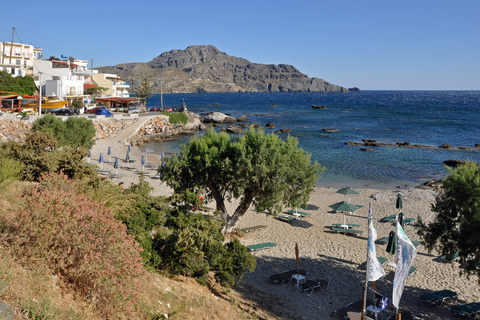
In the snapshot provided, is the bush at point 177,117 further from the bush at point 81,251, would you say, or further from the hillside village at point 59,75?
the bush at point 81,251

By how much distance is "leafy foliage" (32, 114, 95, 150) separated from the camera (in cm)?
2833

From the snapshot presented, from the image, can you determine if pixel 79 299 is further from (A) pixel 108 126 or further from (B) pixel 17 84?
(B) pixel 17 84

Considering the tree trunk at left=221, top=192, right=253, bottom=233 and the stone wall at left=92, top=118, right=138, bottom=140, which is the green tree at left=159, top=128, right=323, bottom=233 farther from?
the stone wall at left=92, top=118, right=138, bottom=140

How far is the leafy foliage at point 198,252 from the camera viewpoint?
33.1ft

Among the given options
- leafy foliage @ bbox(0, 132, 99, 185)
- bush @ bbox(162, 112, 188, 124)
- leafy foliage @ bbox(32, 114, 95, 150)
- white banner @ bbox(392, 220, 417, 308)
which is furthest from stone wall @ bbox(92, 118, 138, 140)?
white banner @ bbox(392, 220, 417, 308)

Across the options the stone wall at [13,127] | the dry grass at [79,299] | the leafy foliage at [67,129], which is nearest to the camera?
the dry grass at [79,299]

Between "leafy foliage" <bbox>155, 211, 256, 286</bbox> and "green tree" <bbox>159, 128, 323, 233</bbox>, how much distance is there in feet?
14.8

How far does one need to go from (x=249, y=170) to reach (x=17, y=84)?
48827 millimetres

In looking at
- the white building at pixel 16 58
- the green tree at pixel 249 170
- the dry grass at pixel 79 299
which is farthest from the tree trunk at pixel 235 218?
the white building at pixel 16 58

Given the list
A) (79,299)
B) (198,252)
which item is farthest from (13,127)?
(79,299)

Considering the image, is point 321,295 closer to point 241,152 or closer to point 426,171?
point 241,152

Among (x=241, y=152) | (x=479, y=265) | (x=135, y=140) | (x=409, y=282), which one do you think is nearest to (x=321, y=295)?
(x=409, y=282)

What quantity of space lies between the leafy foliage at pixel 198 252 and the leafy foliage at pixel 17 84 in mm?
48219

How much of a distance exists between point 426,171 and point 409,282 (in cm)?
2490
